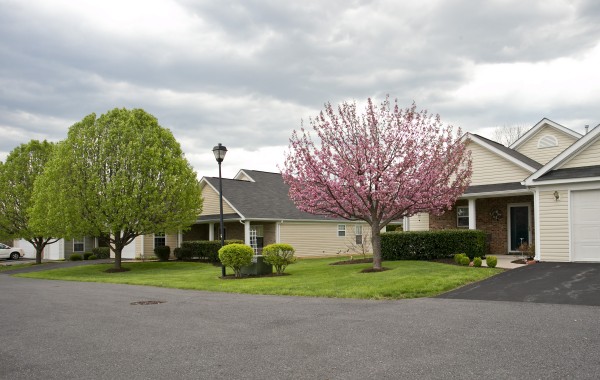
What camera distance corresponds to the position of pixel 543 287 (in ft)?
40.2

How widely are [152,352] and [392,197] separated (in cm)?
1154

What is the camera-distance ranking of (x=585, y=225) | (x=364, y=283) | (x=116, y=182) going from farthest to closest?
(x=116, y=182), (x=585, y=225), (x=364, y=283)

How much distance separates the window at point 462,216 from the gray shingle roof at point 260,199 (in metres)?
11.5

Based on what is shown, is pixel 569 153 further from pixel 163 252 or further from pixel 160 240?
pixel 160 240

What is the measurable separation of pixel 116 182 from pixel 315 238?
14500mm

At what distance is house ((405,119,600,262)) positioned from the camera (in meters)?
16.9

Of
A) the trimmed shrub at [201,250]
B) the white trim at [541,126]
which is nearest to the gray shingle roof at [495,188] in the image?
the white trim at [541,126]

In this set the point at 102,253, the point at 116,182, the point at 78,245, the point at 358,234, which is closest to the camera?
the point at 116,182

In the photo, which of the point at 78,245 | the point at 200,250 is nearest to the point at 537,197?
the point at 200,250

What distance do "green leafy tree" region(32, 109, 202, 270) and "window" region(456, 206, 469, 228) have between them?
13805 mm

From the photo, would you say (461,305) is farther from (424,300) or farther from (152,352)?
(152,352)

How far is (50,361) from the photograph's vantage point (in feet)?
21.6

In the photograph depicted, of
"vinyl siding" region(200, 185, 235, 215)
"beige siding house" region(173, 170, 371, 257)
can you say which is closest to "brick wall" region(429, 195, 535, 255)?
"beige siding house" region(173, 170, 371, 257)

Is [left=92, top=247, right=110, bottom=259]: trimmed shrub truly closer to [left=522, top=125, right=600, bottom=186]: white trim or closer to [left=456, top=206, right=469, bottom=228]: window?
[left=456, top=206, right=469, bottom=228]: window
